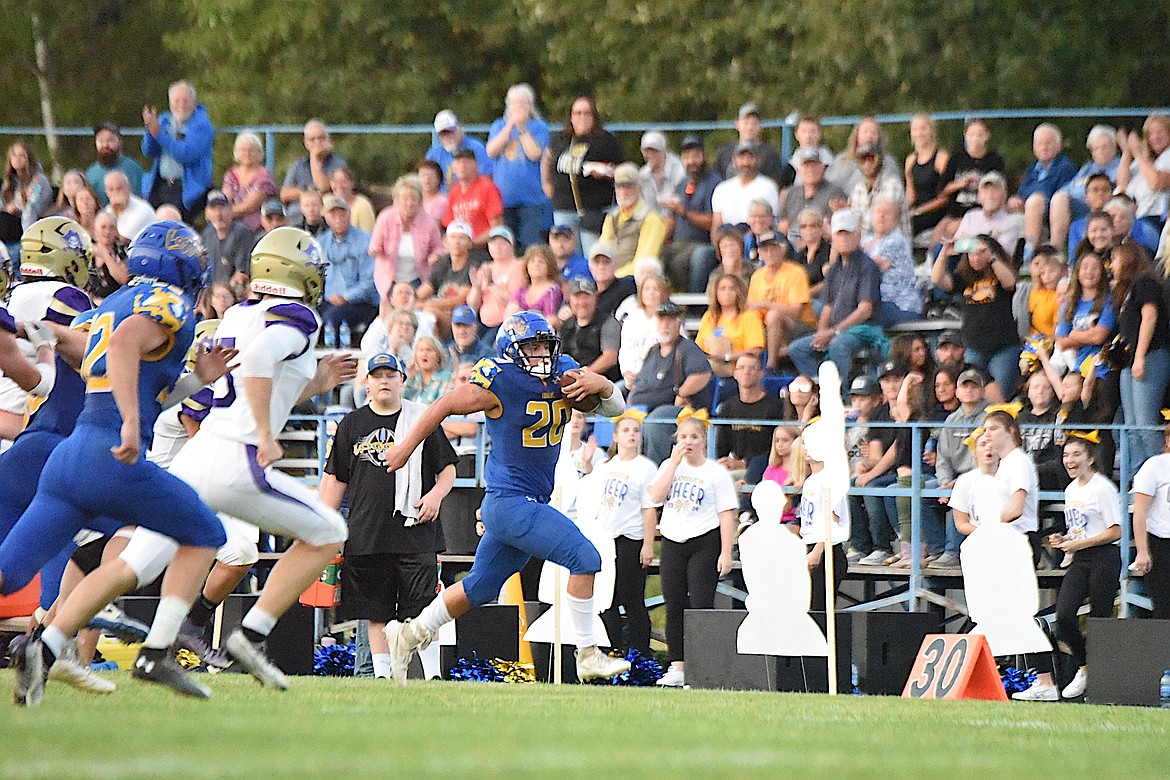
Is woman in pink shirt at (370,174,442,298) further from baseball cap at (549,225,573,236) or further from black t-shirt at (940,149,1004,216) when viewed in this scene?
black t-shirt at (940,149,1004,216)

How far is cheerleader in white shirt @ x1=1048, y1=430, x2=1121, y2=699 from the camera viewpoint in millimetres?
13125

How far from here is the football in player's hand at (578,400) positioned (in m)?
10.6

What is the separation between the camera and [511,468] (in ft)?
34.8

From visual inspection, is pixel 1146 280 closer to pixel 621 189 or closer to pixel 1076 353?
pixel 1076 353

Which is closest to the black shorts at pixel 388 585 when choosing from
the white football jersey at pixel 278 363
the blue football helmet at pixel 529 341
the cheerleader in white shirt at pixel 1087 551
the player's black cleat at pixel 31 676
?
the blue football helmet at pixel 529 341

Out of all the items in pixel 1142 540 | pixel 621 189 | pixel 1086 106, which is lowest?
pixel 1142 540

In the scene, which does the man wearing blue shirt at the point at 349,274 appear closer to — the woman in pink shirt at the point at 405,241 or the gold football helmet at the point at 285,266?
the woman in pink shirt at the point at 405,241

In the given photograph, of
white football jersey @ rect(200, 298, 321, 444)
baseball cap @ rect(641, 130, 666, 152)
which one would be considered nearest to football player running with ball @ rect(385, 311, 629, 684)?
white football jersey @ rect(200, 298, 321, 444)

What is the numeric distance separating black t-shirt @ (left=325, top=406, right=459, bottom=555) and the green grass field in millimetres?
2826

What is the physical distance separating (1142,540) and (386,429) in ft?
17.0

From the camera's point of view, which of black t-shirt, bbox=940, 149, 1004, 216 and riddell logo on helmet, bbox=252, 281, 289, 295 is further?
black t-shirt, bbox=940, 149, 1004, 216

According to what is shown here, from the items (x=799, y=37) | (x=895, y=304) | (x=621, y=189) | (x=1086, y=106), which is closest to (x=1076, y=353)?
(x=895, y=304)

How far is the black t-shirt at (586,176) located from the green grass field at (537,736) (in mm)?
8123

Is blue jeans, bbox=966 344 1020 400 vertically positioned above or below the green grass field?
above
